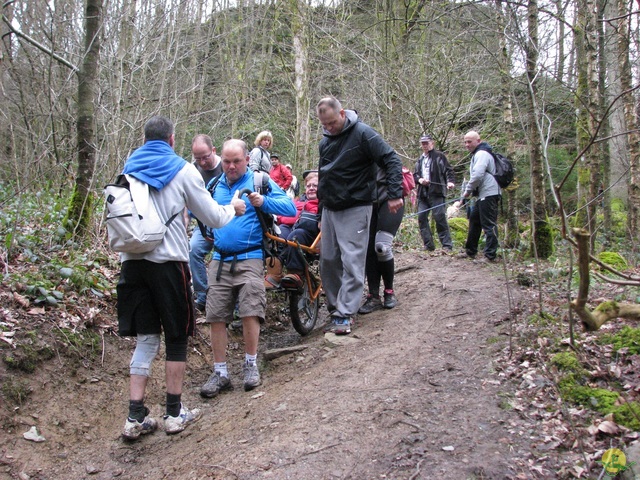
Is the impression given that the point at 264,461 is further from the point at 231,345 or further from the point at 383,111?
the point at 383,111

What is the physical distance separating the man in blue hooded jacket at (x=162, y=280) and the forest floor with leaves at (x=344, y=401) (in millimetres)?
415

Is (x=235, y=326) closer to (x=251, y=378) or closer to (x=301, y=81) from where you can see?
(x=251, y=378)

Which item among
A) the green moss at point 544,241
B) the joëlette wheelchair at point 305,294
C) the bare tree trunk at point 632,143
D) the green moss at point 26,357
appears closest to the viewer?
the green moss at point 26,357

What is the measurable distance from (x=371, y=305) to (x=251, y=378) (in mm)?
1931

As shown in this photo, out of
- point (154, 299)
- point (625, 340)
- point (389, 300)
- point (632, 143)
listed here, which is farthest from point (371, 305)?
point (632, 143)

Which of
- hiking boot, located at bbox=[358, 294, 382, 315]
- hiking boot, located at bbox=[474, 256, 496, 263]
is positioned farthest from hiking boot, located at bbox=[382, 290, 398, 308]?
hiking boot, located at bbox=[474, 256, 496, 263]

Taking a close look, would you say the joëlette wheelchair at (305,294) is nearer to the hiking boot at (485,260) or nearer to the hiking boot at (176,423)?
the hiking boot at (176,423)

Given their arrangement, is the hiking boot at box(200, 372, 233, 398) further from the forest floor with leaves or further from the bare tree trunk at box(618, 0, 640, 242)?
the bare tree trunk at box(618, 0, 640, 242)

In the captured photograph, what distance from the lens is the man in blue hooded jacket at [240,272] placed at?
4582 millimetres

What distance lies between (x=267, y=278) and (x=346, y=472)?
3.10 metres

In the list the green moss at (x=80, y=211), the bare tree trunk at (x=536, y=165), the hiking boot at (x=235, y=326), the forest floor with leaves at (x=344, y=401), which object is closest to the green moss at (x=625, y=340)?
the forest floor with leaves at (x=344, y=401)

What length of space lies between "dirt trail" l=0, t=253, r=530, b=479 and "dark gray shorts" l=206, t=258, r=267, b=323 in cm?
71

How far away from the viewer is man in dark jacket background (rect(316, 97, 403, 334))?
5254 mm

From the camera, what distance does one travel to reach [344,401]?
371 cm
